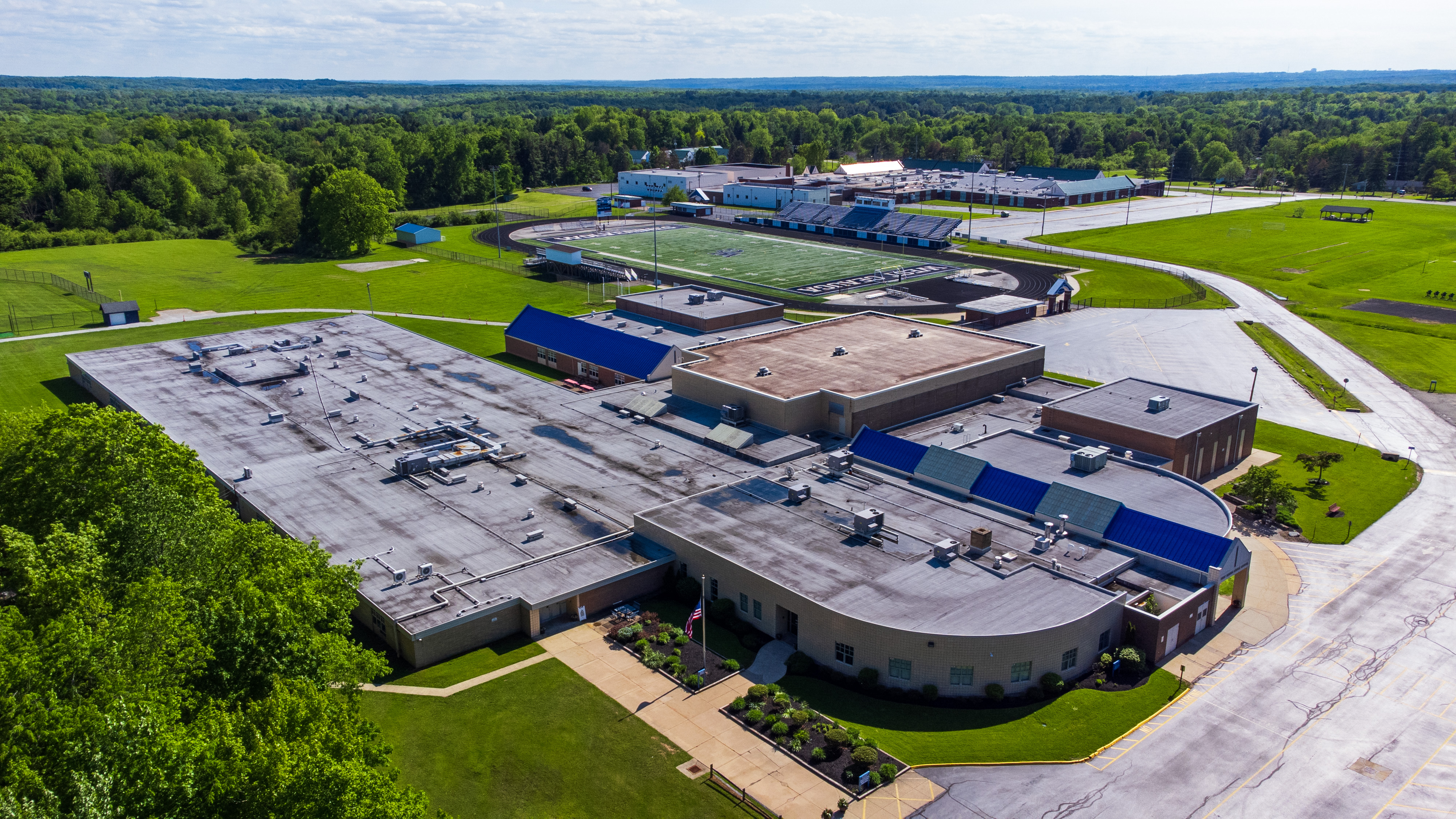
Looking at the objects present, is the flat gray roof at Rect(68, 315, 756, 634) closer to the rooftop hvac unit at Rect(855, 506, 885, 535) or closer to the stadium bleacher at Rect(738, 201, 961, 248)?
the rooftop hvac unit at Rect(855, 506, 885, 535)

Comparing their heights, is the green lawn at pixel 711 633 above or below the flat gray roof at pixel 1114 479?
below

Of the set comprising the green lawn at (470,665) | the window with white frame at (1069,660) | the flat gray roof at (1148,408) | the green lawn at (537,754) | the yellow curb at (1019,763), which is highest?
the flat gray roof at (1148,408)

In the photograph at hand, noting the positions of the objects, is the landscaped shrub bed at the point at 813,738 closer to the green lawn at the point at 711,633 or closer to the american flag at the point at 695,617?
the green lawn at the point at 711,633

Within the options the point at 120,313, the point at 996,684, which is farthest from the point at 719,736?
the point at 120,313

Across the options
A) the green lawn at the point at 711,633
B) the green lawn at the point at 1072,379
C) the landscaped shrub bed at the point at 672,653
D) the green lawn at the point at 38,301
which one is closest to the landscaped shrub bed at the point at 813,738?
the landscaped shrub bed at the point at 672,653

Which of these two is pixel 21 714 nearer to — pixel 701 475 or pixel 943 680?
pixel 943 680

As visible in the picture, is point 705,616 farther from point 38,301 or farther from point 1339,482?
point 38,301

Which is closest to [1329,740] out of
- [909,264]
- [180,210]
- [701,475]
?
[701,475]

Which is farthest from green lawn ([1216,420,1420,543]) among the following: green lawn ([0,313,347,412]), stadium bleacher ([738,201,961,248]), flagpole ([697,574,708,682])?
green lawn ([0,313,347,412])
